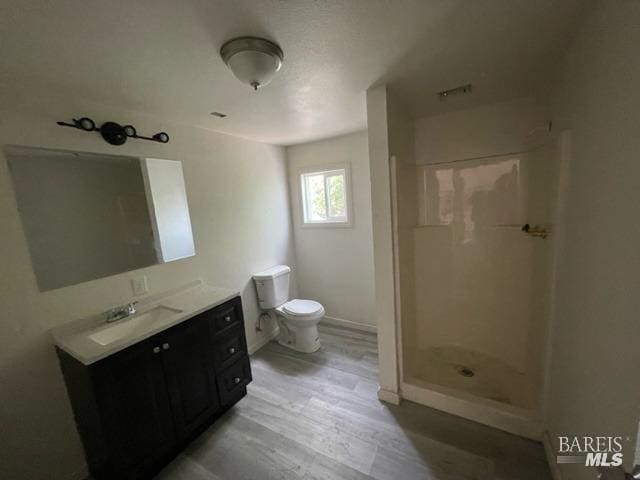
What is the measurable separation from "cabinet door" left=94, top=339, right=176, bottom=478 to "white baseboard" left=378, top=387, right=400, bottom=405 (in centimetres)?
142

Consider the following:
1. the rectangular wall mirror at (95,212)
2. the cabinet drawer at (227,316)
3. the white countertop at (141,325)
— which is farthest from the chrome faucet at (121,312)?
the cabinet drawer at (227,316)

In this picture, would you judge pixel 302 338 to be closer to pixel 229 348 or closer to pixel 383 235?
pixel 229 348

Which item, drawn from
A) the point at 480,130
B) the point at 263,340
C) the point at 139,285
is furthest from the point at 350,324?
the point at 480,130

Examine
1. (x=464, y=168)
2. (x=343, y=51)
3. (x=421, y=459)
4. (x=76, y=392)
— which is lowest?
(x=421, y=459)

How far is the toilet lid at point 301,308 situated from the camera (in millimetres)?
2513

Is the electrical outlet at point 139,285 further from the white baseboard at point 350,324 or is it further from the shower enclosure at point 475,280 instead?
the white baseboard at point 350,324

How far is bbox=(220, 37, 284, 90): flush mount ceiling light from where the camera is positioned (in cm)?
104

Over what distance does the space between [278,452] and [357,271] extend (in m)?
1.80

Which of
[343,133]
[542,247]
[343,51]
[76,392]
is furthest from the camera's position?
[343,133]

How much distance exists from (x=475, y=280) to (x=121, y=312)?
107 inches

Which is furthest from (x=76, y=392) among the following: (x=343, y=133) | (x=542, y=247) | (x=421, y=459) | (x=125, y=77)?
(x=542, y=247)

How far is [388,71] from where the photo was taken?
4.55 ft

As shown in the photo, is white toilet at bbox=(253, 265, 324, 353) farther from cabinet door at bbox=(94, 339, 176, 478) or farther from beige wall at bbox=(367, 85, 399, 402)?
cabinet door at bbox=(94, 339, 176, 478)

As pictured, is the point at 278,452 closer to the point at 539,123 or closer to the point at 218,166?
the point at 218,166
